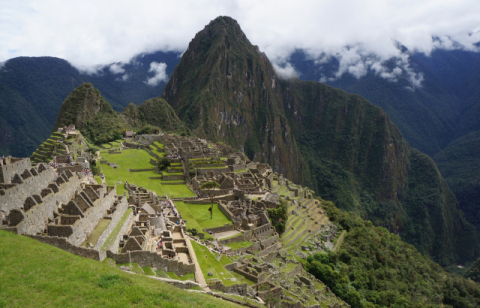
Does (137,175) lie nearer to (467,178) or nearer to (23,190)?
(23,190)

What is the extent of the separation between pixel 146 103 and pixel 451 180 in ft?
561

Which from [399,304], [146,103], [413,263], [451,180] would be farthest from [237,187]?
[451,180]

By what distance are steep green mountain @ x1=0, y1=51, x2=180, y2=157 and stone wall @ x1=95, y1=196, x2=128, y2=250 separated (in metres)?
53.8

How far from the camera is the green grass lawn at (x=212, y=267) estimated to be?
20.3m

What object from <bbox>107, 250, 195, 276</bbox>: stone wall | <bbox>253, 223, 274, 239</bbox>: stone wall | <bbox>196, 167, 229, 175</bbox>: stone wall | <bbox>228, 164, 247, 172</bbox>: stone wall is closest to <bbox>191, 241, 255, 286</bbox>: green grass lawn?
<bbox>107, 250, 195, 276</bbox>: stone wall

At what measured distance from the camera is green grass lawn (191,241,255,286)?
2032cm

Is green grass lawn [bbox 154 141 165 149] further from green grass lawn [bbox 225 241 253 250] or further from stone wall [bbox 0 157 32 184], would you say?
stone wall [bbox 0 157 32 184]

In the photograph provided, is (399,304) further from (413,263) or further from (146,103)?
(146,103)

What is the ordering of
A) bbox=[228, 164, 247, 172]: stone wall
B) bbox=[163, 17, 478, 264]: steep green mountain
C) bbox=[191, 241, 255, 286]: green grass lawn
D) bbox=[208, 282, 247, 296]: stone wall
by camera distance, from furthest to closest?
1. bbox=[163, 17, 478, 264]: steep green mountain
2. bbox=[228, 164, 247, 172]: stone wall
3. bbox=[191, 241, 255, 286]: green grass lawn
4. bbox=[208, 282, 247, 296]: stone wall

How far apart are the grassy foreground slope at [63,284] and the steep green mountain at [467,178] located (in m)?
165

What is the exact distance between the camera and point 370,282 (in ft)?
132

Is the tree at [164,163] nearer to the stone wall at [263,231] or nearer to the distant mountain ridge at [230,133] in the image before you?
the stone wall at [263,231]

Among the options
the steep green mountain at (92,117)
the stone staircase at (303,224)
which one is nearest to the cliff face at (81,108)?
the steep green mountain at (92,117)

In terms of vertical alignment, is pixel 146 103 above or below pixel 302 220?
above
